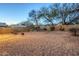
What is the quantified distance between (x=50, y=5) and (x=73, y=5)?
19 centimetres

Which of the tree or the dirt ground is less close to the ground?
the tree

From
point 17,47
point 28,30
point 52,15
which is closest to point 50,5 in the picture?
point 52,15

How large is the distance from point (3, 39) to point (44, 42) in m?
0.35

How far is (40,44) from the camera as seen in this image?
2.00 metres

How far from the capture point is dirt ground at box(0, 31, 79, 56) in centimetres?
198

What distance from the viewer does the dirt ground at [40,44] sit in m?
1.98

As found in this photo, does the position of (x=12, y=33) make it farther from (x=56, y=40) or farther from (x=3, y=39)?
(x=56, y=40)

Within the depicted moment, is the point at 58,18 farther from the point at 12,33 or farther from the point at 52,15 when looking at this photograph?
the point at 12,33

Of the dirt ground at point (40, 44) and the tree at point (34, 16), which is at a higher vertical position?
the tree at point (34, 16)

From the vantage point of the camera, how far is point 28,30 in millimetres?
2016

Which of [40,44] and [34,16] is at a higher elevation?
[34,16]

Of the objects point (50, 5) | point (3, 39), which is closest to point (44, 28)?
point (50, 5)

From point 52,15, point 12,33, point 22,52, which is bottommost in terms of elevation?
point 22,52

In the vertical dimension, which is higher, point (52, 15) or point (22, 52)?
point (52, 15)
